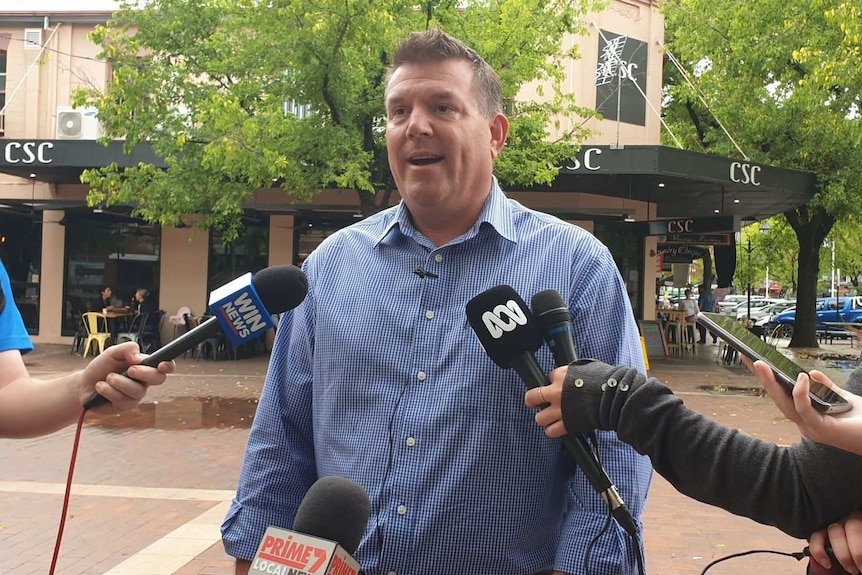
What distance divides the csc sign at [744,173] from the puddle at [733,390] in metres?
4.14

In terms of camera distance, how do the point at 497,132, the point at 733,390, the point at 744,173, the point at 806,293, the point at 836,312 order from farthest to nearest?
the point at 836,312 < the point at 806,293 < the point at 744,173 < the point at 733,390 < the point at 497,132

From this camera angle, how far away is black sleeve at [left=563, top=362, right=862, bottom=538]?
1.45 m

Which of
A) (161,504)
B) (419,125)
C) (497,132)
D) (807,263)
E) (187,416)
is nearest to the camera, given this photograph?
(419,125)

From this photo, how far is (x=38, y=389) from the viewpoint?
2002 millimetres

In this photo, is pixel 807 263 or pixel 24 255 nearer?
pixel 24 255

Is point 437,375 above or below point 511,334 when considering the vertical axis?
below

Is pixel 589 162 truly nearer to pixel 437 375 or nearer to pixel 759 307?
pixel 437 375

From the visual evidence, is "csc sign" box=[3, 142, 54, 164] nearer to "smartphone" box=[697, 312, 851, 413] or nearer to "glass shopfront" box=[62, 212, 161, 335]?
"glass shopfront" box=[62, 212, 161, 335]

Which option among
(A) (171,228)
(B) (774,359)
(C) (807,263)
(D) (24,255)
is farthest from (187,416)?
(C) (807,263)

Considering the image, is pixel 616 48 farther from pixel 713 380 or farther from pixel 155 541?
pixel 155 541

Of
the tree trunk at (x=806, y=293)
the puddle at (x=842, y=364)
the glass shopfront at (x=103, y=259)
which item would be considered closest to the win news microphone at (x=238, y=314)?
the puddle at (x=842, y=364)

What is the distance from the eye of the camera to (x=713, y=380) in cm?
1458

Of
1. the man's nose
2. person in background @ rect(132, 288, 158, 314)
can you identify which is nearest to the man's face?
the man's nose

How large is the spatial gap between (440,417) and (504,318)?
0.46m
